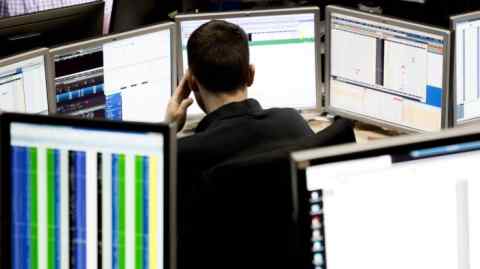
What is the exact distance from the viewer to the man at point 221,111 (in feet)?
7.96

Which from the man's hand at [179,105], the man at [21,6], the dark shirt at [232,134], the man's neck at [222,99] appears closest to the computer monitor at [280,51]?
the man's hand at [179,105]

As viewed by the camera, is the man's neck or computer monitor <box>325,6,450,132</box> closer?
the man's neck

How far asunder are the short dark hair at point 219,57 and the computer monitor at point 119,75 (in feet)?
1.77

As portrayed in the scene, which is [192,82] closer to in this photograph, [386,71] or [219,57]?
[219,57]

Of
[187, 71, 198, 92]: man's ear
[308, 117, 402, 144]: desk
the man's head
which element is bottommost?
[308, 117, 402, 144]: desk

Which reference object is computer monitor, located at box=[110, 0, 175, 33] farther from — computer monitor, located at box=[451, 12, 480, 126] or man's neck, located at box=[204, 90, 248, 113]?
computer monitor, located at box=[451, 12, 480, 126]

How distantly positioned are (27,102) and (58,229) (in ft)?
4.37

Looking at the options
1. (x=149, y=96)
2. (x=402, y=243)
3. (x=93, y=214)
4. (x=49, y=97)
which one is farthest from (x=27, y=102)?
(x=402, y=243)

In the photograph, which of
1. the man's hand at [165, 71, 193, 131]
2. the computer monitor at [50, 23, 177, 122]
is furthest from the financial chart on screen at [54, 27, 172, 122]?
the man's hand at [165, 71, 193, 131]

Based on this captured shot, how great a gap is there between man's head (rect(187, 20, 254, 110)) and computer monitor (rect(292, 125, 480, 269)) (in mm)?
1124

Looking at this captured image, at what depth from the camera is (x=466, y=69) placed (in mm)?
3416

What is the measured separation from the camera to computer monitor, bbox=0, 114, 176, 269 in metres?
1.81

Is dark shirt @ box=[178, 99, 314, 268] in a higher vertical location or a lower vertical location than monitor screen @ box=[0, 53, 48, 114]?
lower

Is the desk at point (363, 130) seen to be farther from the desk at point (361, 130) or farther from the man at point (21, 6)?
the man at point (21, 6)
